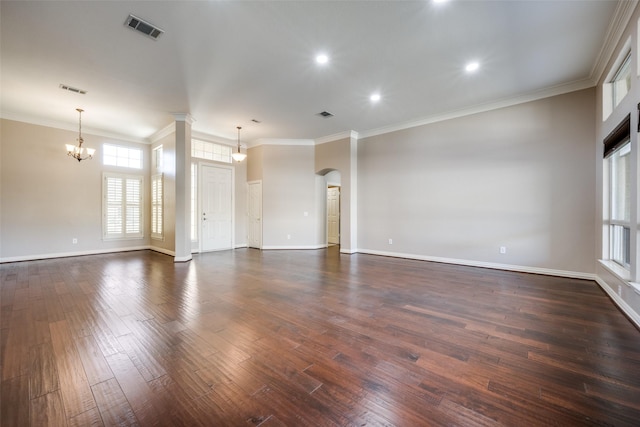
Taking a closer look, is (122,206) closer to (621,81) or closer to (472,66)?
(472,66)

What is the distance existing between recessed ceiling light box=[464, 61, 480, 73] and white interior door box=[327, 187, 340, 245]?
5.80 metres

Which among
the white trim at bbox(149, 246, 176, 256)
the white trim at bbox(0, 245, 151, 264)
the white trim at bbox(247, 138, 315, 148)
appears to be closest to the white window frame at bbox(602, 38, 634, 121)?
the white trim at bbox(247, 138, 315, 148)

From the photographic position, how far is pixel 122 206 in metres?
7.11

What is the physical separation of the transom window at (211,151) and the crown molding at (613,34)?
770cm

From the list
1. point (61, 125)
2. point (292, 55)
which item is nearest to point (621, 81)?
point (292, 55)

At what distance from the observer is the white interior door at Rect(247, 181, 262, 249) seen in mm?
7640

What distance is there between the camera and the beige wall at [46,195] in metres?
5.54

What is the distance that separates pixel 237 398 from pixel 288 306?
151cm

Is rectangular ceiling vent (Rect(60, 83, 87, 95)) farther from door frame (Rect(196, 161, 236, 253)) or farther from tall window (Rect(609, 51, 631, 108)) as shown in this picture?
tall window (Rect(609, 51, 631, 108))

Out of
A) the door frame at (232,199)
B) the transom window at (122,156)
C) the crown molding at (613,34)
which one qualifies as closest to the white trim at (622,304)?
the crown molding at (613,34)

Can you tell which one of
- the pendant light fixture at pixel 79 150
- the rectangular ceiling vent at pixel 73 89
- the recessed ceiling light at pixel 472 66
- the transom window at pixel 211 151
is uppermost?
the recessed ceiling light at pixel 472 66

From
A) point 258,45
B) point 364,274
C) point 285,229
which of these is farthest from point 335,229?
Answer: point 258,45

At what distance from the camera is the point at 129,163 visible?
286 inches

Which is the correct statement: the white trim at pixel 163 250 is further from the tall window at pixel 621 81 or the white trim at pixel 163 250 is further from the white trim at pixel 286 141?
the tall window at pixel 621 81
